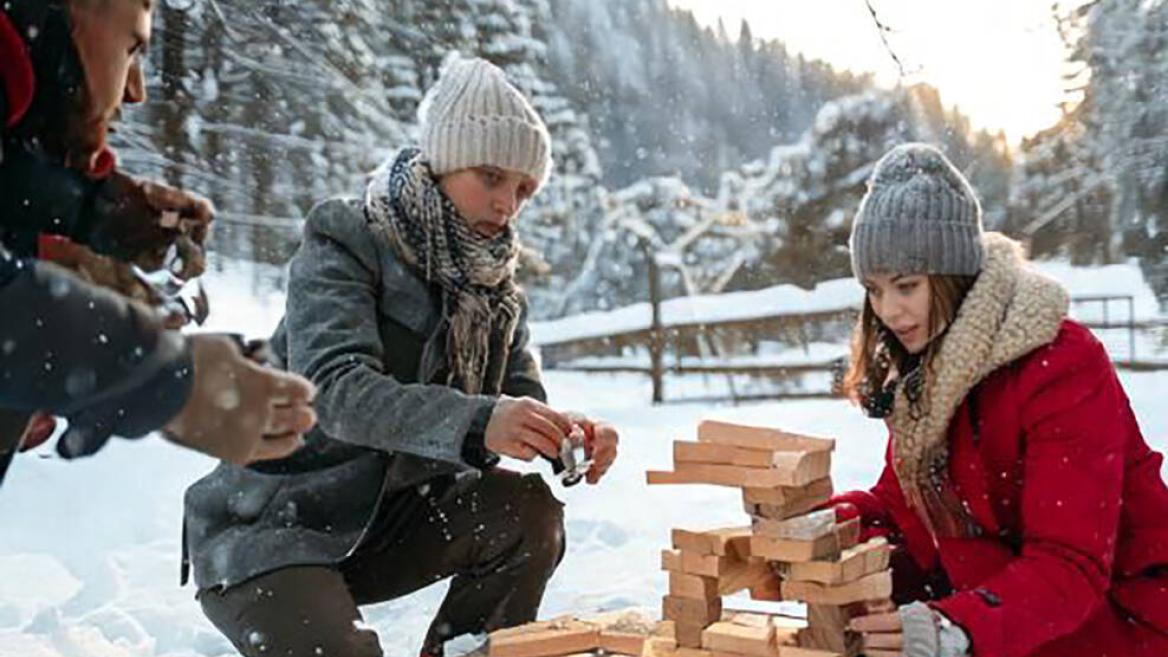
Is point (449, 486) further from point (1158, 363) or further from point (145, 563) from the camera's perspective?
point (1158, 363)

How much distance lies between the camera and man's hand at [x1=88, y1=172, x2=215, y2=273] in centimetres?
134

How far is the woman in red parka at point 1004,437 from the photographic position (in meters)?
1.87

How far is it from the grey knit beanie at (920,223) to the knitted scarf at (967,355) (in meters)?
0.06

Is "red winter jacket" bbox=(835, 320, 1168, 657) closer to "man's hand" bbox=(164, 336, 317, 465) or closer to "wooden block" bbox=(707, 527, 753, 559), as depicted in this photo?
"wooden block" bbox=(707, 527, 753, 559)

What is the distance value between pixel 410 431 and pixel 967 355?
983mm

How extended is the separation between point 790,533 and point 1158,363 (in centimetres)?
1186

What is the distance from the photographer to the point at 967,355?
2.03 m

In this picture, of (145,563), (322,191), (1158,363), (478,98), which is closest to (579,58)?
(322,191)

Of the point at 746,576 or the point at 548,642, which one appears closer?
the point at 746,576

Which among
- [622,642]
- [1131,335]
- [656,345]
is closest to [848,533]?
[622,642]

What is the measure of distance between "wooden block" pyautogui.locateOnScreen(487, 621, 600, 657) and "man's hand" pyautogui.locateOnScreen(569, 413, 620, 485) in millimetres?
294

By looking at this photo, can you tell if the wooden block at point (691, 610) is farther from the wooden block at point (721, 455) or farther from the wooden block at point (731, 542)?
the wooden block at point (721, 455)

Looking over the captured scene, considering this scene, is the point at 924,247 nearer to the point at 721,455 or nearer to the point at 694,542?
the point at 721,455

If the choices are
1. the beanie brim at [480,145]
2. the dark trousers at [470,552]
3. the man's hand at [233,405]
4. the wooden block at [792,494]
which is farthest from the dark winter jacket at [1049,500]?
the man's hand at [233,405]
